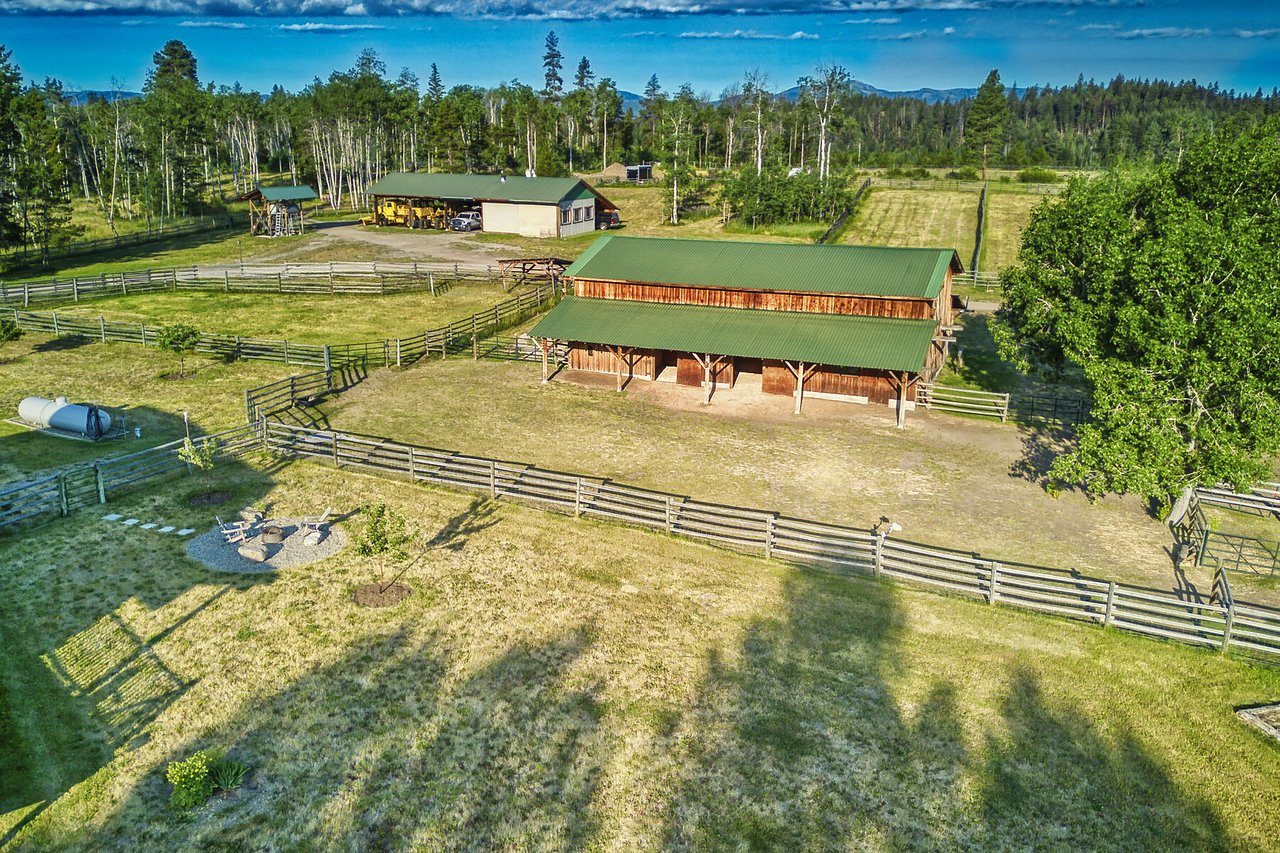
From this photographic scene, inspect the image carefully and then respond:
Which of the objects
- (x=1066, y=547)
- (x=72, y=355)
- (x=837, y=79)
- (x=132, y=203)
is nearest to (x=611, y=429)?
(x=1066, y=547)

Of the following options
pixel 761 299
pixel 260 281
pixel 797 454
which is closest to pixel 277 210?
pixel 260 281

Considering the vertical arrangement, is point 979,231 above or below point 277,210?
below

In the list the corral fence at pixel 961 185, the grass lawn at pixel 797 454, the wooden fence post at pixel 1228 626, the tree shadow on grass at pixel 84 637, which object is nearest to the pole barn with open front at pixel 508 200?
the corral fence at pixel 961 185

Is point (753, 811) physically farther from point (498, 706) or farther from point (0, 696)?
point (0, 696)

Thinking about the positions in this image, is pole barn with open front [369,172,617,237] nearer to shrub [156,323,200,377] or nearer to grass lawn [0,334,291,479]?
grass lawn [0,334,291,479]

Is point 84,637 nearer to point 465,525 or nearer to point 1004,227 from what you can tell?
point 465,525

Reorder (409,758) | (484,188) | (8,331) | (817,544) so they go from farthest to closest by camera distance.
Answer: (484,188) → (8,331) → (817,544) → (409,758)

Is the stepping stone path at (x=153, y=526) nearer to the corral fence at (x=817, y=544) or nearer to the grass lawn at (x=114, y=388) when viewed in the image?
the grass lawn at (x=114, y=388)

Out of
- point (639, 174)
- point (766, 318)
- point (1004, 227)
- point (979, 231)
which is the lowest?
point (766, 318)

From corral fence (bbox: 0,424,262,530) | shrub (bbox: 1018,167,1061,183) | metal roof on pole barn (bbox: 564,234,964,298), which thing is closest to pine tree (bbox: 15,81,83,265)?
corral fence (bbox: 0,424,262,530)
